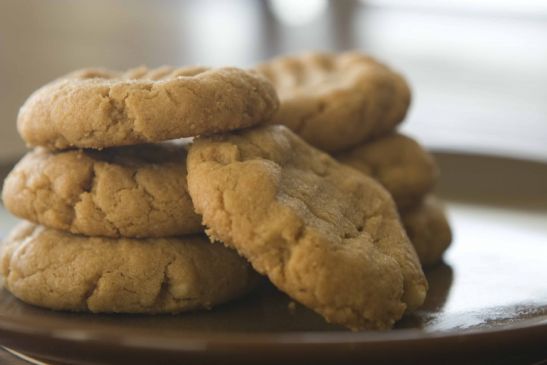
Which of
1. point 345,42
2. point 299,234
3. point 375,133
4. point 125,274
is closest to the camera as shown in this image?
point 299,234

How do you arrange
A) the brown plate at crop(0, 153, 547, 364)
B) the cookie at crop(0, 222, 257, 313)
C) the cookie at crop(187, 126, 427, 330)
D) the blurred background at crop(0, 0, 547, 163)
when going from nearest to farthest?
the brown plate at crop(0, 153, 547, 364)
the cookie at crop(187, 126, 427, 330)
the cookie at crop(0, 222, 257, 313)
the blurred background at crop(0, 0, 547, 163)

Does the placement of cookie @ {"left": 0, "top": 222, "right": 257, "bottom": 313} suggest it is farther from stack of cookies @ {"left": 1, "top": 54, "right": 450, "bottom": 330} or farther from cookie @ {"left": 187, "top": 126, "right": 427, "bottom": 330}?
cookie @ {"left": 187, "top": 126, "right": 427, "bottom": 330}

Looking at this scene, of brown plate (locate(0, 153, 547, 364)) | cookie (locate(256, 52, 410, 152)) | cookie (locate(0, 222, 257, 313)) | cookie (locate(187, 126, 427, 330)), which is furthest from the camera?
cookie (locate(256, 52, 410, 152))

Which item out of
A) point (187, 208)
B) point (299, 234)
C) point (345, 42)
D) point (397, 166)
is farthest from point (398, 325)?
point (345, 42)

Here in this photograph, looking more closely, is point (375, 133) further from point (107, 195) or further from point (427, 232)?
point (107, 195)

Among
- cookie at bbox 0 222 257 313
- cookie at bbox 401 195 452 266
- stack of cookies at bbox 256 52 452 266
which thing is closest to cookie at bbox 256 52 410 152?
stack of cookies at bbox 256 52 452 266

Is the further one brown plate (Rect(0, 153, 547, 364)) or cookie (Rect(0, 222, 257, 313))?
cookie (Rect(0, 222, 257, 313))

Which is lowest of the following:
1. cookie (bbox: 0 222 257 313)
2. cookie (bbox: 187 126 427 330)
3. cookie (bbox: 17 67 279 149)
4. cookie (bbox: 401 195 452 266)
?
cookie (bbox: 401 195 452 266)
